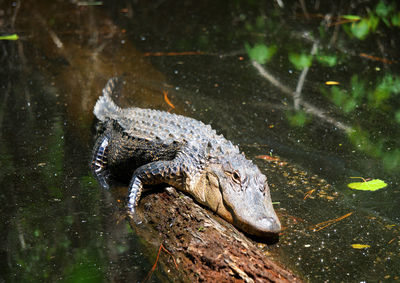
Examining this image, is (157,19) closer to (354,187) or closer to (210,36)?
(210,36)

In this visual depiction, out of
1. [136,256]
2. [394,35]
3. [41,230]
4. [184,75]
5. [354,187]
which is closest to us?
[136,256]

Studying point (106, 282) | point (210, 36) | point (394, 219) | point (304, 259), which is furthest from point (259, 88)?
point (106, 282)

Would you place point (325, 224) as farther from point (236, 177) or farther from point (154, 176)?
point (154, 176)

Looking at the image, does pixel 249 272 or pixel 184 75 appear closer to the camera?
pixel 249 272

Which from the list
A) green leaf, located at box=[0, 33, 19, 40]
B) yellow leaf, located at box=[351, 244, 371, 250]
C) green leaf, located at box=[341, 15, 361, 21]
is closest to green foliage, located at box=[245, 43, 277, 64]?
green leaf, located at box=[341, 15, 361, 21]

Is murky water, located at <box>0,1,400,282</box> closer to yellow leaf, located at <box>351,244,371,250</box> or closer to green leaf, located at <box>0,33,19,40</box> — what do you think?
yellow leaf, located at <box>351,244,371,250</box>

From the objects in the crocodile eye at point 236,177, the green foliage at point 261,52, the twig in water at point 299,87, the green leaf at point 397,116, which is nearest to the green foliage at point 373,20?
the twig in water at point 299,87
